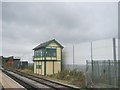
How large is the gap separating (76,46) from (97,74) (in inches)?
509

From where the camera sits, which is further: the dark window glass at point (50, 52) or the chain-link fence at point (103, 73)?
the dark window glass at point (50, 52)

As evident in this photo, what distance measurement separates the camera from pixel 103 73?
19.5 meters

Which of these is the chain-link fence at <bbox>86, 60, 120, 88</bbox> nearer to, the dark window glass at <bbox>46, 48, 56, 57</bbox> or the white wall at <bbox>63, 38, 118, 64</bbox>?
the white wall at <bbox>63, 38, 118, 64</bbox>

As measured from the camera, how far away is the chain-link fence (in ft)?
58.7

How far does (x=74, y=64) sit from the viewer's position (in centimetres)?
3278

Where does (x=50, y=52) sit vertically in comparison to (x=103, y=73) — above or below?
above

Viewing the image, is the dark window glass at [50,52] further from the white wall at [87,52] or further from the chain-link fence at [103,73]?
the chain-link fence at [103,73]

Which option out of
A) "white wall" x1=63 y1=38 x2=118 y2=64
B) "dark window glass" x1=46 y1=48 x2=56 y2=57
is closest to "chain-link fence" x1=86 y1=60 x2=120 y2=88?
"white wall" x1=63 y1=38 x2=118 y2=64

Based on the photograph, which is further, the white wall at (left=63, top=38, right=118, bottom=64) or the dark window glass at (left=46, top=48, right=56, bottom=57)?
the dark window glass at (left=46, top=48, right=56, bottom=57)

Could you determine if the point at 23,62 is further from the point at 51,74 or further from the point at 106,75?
the point at 106,75

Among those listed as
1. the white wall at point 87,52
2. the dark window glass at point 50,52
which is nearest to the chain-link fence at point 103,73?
the white wall at point 87,52

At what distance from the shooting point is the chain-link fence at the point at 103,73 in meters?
17.9

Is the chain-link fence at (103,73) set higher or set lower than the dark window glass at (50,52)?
lower

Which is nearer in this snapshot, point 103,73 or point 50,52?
point 103,73
